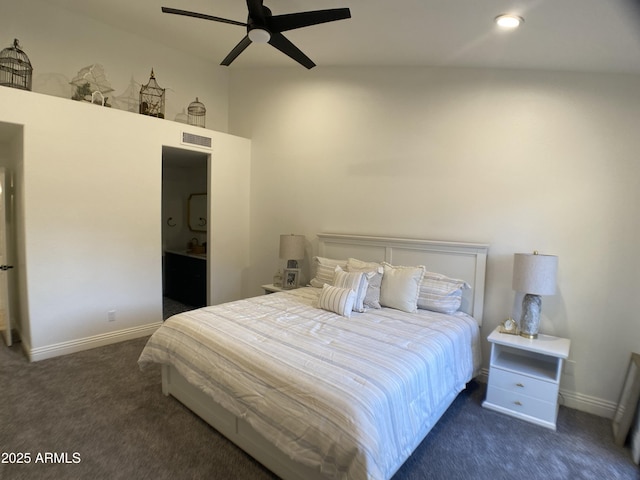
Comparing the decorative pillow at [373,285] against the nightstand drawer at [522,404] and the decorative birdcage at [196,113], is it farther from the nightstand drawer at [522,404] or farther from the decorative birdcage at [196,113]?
the decorative birdcage at [196,113]

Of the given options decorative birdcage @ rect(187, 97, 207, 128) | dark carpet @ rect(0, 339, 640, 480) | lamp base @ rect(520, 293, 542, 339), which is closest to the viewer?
dark carpet @ rect(0, 339, 640, 480)

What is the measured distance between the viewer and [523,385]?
2.62 m

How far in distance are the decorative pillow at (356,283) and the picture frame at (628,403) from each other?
1.94 meters

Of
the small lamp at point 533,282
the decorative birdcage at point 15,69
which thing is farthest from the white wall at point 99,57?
the small lamp at point 533,282

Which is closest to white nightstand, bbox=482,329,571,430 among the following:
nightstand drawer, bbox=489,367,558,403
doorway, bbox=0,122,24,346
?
nightstand drawer, bbox=489,367,558,403

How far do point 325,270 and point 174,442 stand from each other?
210cm

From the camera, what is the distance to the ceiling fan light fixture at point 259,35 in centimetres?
231

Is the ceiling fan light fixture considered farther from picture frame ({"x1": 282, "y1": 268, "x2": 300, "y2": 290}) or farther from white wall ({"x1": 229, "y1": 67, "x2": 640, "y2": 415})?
picture frame ({"x1": 282, "y1": 268, "x2": 300, "y2": 290})

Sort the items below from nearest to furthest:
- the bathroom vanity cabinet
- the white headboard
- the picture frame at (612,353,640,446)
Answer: the picture frame at (612,353,640,446), the white headboard, the bathroom vanity cabinet

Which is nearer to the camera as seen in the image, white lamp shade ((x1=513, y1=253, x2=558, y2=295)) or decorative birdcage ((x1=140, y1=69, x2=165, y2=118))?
white lamp shade ((x1=513, y1=253, x2=558, y2=295))

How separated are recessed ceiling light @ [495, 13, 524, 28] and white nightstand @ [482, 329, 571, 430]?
7.39 feet

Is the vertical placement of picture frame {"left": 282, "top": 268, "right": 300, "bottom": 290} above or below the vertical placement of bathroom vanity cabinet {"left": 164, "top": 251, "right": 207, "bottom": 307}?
above

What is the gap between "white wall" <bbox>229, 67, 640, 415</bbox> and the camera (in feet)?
8.87

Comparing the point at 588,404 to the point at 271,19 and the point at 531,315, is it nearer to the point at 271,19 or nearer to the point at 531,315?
the point at 531,315
